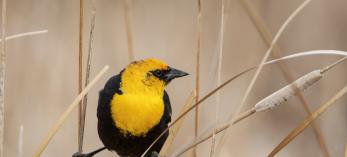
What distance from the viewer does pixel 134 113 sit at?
2545 millimetres

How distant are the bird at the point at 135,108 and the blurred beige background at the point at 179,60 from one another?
2.82ft

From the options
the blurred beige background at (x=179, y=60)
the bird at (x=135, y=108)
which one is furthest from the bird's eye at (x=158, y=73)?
the blurred beige background at (x=179, y=60)

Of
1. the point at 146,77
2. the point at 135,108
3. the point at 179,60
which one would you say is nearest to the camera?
the point at 135,108

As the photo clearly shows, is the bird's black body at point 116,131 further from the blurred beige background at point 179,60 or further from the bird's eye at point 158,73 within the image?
the blurred beige background at point 179,60

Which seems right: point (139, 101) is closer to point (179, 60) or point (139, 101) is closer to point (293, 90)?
point (293, 90)

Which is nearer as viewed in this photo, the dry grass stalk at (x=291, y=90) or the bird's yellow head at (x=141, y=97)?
the dry grass stalk at (x=291, y=90)

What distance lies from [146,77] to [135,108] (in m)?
0.15

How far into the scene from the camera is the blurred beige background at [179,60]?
379cm

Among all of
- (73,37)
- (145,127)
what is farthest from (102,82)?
(145,127)

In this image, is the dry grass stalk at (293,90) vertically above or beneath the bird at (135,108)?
above

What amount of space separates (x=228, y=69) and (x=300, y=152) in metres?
0.74

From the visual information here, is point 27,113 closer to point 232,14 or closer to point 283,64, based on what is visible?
point 232,14

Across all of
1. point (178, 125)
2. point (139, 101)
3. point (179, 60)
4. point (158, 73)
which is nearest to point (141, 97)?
point (139, 101)

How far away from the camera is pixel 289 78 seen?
1.81 meters
